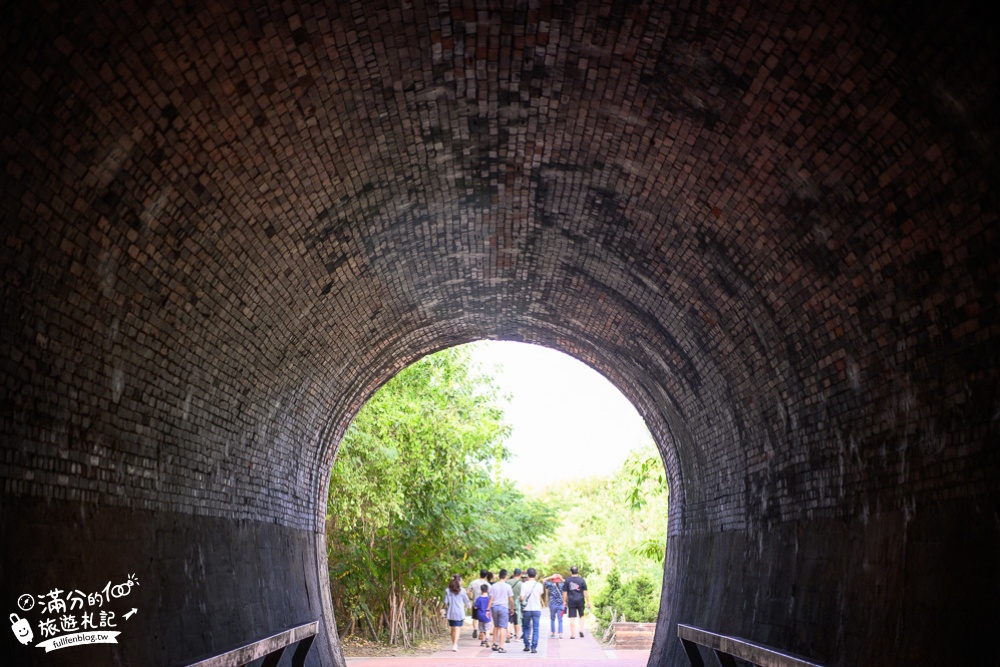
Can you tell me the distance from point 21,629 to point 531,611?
51.2 feet

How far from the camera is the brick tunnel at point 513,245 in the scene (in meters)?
6.09

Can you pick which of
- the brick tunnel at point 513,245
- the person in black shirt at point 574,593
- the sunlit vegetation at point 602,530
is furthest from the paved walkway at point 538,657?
the sunlit vegetation at point 602,530

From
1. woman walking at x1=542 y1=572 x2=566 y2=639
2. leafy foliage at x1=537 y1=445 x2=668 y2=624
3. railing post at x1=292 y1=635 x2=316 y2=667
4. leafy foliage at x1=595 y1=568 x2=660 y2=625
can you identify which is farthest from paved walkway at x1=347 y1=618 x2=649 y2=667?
leafy foliage at x1=537 y1=445 x2=668 y2=624

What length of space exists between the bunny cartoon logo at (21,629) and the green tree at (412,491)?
1342 cm

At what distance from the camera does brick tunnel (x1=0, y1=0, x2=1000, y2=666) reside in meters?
6.09

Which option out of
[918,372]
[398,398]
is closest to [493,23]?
[918,372]

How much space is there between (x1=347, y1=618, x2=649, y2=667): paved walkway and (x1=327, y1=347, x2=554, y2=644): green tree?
2220 millimetres

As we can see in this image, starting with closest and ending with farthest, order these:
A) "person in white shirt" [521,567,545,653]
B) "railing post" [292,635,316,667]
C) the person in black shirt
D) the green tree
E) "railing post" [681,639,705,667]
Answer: "railing post" [681,639,705,667]
"railing post" [292,635,316,667]
the green tree
"person in white shirt" [521,567,545,653]
the person in black shirt

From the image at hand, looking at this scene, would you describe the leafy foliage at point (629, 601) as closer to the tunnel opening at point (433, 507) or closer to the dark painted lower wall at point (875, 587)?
the tunnel opening at point (433, 507)

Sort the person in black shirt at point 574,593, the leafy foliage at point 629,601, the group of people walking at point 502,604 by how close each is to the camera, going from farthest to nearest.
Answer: the leafy foliage at point 629,601, the person in black shirt at point 574,593, the group of people walking at point 502,604

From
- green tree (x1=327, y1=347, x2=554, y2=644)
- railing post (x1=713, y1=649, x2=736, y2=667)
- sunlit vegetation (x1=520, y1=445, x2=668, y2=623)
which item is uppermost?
sunlit vegetation (x1=520, y1=445, x2=668, y2=623)

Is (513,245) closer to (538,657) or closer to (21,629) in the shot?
(21,629)

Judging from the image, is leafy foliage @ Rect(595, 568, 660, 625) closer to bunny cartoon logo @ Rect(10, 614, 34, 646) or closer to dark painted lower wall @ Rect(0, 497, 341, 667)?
dark painted lower wall @ Rect(0, 497, 341, 667)

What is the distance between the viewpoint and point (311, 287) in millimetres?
10734
